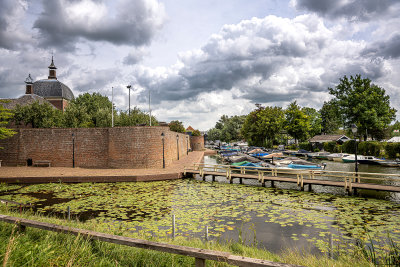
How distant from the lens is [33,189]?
16094 mm

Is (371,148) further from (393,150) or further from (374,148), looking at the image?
(393,150)

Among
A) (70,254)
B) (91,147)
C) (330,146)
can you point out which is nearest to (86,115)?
(91,147)

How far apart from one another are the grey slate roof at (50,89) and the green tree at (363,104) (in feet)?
225

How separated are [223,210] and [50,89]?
226ft

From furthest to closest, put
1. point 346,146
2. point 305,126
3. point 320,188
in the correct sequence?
1. point 305,126
2. point 346,146
3. point 320,188

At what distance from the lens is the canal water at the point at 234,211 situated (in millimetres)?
8352

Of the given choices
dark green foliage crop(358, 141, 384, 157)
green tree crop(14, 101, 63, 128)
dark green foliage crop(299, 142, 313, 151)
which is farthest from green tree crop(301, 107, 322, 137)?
green tree crop(14, 101, 63, 128)

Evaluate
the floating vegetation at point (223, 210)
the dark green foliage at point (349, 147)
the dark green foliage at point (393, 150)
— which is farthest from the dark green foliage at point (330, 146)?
the floating vegetation at point (223, 210)

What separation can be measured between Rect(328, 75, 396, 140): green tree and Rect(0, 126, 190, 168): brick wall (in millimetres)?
39289

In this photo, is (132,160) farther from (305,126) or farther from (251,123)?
(251,123)

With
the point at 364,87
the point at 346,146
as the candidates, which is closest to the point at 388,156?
the point at 346,146

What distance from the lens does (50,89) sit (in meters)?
63.6

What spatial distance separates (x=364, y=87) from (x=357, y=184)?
38873mm

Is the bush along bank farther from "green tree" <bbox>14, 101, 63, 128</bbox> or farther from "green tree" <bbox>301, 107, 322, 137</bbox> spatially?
"green tree" <bbox>14, 101, 63, 128</bbox>
